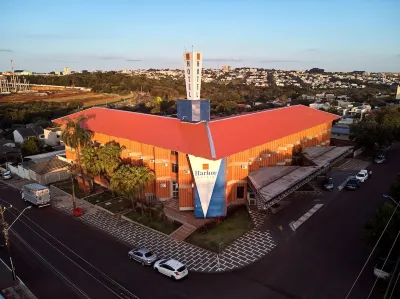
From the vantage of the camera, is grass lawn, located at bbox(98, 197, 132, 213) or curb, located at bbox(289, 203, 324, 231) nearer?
curb, located at bbox(289, 203, 324, 231)

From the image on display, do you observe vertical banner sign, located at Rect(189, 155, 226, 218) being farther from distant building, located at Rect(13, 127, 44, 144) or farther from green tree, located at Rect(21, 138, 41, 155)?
distant building, located at Rect(13, 127, 44, 144)

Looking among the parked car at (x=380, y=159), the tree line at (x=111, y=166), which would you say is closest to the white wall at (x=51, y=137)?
the tree line at (x=111, y=166)

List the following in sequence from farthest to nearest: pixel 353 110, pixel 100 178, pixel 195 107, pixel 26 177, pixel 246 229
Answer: pixel 353 110, pixel 26 177, pixel 100 178, pixel 195 107, pixel 246 229

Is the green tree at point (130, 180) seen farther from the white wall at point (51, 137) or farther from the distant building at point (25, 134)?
the distant building at point (25, 134)

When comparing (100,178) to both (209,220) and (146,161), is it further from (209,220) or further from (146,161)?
(209,220)

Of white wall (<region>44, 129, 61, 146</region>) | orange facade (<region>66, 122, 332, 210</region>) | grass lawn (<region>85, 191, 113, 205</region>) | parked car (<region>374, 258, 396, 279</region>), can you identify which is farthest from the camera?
white wall (<region>44, 129, 61, 146</region>)

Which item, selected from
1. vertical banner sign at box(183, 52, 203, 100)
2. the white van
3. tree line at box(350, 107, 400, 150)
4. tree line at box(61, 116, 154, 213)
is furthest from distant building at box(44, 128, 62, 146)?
tree line at box(350, 107, 400, 150)

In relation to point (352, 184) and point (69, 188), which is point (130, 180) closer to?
point (69, 188)

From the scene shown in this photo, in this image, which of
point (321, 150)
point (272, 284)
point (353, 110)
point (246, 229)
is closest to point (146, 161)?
point (246, 229)
